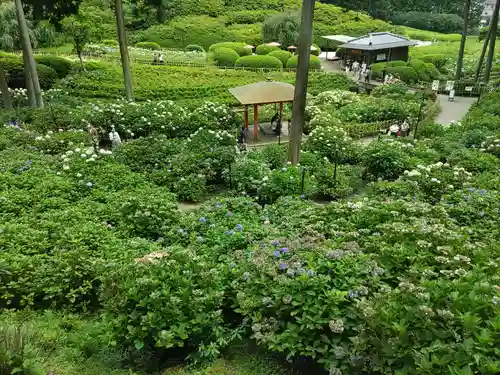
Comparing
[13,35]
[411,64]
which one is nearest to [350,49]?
[411,64]

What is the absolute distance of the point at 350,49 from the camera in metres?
33.2

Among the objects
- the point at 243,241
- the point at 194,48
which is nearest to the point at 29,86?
the point at 243,241

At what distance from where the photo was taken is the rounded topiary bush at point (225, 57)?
31.5 metres

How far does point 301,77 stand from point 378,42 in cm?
2283

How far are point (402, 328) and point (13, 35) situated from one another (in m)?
30.2

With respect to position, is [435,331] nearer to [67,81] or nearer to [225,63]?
[67,81]

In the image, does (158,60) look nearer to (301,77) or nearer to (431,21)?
(301,77)

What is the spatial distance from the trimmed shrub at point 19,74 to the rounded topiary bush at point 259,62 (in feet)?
41.5

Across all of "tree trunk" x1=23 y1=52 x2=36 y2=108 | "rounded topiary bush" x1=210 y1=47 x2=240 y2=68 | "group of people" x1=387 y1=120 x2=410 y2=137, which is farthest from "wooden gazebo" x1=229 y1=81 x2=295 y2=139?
"rounded topiary bush" x1=210 y1=47 x2=240 y2=68

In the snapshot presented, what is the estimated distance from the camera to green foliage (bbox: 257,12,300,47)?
124 ft

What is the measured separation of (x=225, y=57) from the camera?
31578 millimetres

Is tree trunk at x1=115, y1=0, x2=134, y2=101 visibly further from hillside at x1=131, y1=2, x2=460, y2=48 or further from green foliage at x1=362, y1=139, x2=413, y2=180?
hillside at x1=131, y1=2, x2=460, y2=48

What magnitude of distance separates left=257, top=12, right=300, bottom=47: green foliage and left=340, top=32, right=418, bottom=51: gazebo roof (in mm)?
7410

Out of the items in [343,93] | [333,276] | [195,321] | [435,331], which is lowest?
[343,93]
